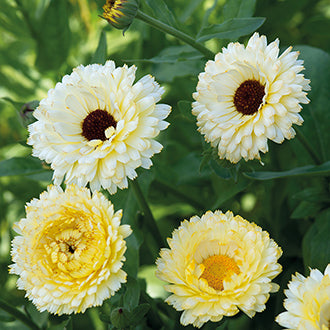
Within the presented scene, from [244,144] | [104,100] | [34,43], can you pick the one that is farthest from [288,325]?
[34,43]

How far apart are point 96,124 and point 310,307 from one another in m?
0.45

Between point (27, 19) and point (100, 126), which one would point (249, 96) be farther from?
point (27, 19)

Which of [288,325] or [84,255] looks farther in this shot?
[84,255]

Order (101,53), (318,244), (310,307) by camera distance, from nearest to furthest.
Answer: (310,307), (318,244), (101,53)

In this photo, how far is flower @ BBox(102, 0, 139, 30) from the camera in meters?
0.81

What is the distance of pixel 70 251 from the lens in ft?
2.37

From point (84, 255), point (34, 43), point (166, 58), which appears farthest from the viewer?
point (34, 43)

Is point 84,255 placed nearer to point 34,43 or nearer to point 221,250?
point 221,250

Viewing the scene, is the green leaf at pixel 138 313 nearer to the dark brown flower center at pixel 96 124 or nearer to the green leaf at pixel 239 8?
the dark brown flower center at pixel 96 124

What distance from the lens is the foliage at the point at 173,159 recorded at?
0.90 m

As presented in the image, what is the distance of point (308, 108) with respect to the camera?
→ 116 cm

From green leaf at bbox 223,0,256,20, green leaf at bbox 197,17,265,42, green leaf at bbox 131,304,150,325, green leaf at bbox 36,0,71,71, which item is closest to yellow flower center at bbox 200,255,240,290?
green leaf at bbox 131,304,150,325

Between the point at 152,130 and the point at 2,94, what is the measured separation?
38.1 inches

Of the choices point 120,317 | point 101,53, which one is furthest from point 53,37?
point 120,317
